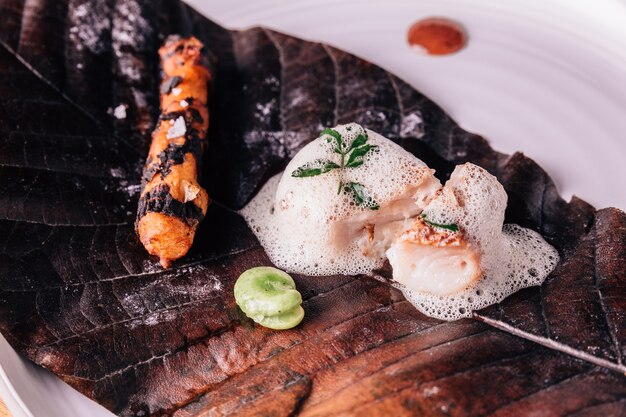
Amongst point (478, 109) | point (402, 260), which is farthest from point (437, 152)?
point (402, 260)

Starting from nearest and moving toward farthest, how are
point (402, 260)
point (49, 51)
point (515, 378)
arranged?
point (515, 378)
point (402, 260)
point (49, 51)


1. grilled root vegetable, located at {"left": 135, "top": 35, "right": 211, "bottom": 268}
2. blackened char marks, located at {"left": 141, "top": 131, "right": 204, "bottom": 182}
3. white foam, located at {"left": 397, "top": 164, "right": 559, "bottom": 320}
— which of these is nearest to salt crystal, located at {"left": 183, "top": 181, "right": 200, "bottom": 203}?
grilled root vegetable, located at {"left": 135, "top": 35, "right": 211, "bottom": 268}

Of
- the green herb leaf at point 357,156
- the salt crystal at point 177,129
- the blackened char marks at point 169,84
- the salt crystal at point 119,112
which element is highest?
the green herb leaf at point 357,156

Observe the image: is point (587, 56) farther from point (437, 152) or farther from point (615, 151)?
point (437, 152)

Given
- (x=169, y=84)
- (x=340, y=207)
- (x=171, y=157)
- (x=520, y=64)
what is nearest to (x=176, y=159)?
(x=171, y=157)

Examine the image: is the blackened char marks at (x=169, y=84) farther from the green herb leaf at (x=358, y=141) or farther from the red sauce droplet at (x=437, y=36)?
the red sauce droplet at (x=437, y=36)

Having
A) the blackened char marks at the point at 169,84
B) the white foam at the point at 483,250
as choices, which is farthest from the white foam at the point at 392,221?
the blackened char marks at the point at 169,84
